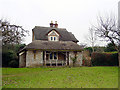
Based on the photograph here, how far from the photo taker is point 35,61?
28.6 m

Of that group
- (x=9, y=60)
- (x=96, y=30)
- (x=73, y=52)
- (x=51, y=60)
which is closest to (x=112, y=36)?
(x=96, y=30)

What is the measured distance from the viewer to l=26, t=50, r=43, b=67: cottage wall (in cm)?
2822

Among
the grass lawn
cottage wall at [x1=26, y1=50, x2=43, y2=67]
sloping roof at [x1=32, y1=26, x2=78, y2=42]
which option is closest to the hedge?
sloping roof at [x1=32, y1=26, x2=78, y2=42]

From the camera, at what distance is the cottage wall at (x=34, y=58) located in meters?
28.2

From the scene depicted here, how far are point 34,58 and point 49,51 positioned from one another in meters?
3.67

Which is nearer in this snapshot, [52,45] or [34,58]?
[34,58]

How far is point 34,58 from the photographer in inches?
1129

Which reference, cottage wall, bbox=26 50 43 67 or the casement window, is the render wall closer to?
cottage wall, bbox=26 50 43 67

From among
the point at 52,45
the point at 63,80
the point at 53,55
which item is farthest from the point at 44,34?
the point at 63,80

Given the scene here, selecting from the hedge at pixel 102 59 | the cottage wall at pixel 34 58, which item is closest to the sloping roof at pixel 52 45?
the cottage wall at pixel 34 58

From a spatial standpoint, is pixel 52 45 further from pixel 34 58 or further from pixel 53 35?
pixel 34 58

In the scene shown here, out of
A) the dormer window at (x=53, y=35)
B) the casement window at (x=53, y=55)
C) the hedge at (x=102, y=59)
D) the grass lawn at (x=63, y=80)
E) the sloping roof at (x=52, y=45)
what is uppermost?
the dormer window at (x=53, y=35)

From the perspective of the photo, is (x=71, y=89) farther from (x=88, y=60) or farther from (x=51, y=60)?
(x=88, y=60)

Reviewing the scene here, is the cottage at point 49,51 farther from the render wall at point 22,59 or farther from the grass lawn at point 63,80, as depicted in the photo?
the grass lawn at point 63,80
